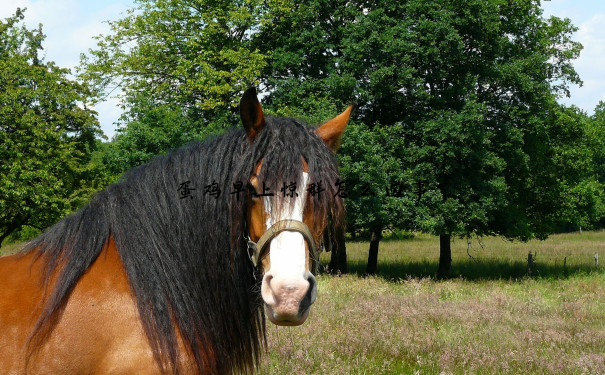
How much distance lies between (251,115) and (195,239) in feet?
2.52

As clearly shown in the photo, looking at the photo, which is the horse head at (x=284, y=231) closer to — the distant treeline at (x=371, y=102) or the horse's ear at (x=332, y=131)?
the horse's ear at (x=332, y=131)

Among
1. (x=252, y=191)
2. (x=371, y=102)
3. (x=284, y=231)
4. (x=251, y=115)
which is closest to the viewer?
(x=284, y=231)

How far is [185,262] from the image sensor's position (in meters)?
2.47

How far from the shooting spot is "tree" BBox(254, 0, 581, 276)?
17.0 m

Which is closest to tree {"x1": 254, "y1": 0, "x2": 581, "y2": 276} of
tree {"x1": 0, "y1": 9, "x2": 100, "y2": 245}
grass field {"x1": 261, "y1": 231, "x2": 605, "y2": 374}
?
grass field {"x1": 261, "y1": 231, "x2": 605, "y2": 374}

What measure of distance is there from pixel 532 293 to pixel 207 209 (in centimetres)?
1233

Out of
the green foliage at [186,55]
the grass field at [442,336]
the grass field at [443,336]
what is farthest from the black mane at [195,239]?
the green foliage at [186,55]

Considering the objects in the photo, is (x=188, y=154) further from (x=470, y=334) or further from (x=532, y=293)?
(x=532, y=293)

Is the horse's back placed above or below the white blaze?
below

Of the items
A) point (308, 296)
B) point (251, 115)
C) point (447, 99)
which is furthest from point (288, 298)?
point (447, 99)

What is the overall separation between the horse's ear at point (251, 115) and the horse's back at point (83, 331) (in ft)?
3.42

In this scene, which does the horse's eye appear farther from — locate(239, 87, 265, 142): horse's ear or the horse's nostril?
the horse's nostril

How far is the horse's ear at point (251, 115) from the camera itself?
234 centimetres

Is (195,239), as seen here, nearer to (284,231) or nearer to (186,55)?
(284,231)
